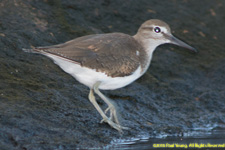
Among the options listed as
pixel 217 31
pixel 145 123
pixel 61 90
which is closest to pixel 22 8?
pixel 61 90

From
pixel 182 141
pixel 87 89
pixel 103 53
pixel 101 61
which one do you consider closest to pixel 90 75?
pixel 101 61

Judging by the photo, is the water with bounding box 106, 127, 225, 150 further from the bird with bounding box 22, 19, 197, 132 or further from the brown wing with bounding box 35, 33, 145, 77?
the brown wing with bounding box 35, 33, 145, 77

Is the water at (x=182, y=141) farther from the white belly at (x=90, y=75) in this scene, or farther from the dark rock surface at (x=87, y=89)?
the white belly at (x=90, y=75)

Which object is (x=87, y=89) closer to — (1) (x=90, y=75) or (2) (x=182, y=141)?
(1) (x=90, y=75)

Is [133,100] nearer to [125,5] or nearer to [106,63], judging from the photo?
[106,63]

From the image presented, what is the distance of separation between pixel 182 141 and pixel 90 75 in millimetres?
1974

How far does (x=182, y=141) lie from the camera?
6309 millimetres

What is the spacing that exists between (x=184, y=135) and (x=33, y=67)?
3.03 meters

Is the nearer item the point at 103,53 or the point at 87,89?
the point at 103,53

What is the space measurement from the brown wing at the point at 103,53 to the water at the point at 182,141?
45.5 inches

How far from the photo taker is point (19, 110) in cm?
544

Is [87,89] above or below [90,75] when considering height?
below

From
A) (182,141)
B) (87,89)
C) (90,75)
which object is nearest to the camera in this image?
(90,75)

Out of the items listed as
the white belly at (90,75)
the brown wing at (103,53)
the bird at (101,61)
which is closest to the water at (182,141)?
the bird at (101,61)
